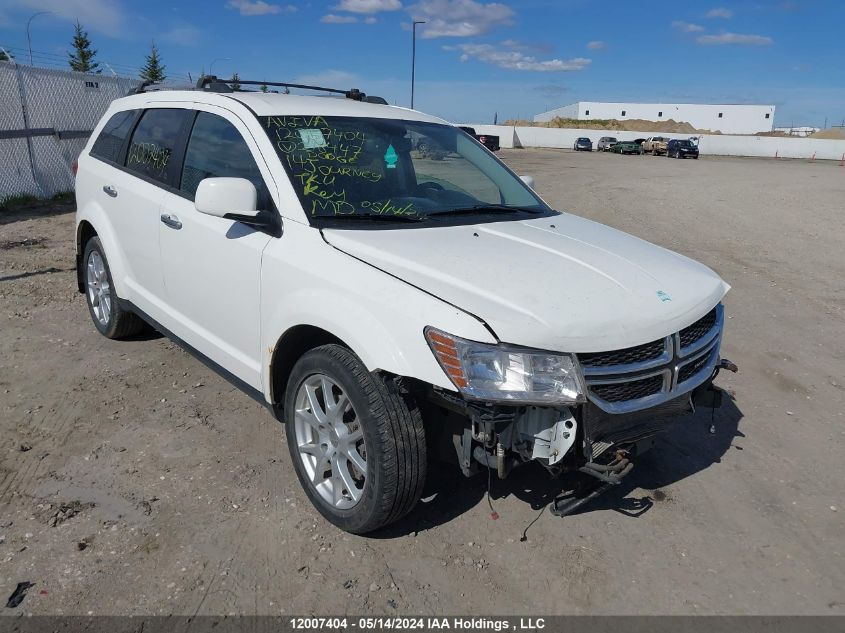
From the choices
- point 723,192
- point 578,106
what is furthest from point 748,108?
point 723,192

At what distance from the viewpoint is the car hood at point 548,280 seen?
8.61 feet

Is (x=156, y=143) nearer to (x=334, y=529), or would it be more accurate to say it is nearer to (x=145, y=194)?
(x=145, y=194)

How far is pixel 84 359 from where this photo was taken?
5.09 metres

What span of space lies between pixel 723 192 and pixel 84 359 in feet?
60.9

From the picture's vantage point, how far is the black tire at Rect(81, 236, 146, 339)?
16.8 feet

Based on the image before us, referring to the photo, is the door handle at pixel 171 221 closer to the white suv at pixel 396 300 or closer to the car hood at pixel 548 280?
the white suv at pixel 396 300

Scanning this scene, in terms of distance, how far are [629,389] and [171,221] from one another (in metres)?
2.79

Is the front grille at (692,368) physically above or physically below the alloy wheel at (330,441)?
above

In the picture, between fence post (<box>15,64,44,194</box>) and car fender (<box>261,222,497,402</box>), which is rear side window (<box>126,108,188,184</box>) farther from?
fence post (<box>15,64,44,194</box>)

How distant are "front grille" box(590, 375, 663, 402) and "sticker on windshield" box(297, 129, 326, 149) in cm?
198

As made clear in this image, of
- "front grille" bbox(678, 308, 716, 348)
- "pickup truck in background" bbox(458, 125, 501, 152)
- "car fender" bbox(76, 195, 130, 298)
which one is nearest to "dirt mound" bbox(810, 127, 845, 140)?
"pickup truck in background" bbox(458, 125, 501, 152)

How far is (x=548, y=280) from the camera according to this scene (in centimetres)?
292

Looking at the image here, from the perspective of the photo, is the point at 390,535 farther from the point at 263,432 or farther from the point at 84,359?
the point at 84,359

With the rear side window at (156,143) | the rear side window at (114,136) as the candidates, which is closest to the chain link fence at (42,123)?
the rear side window at (114,136)
